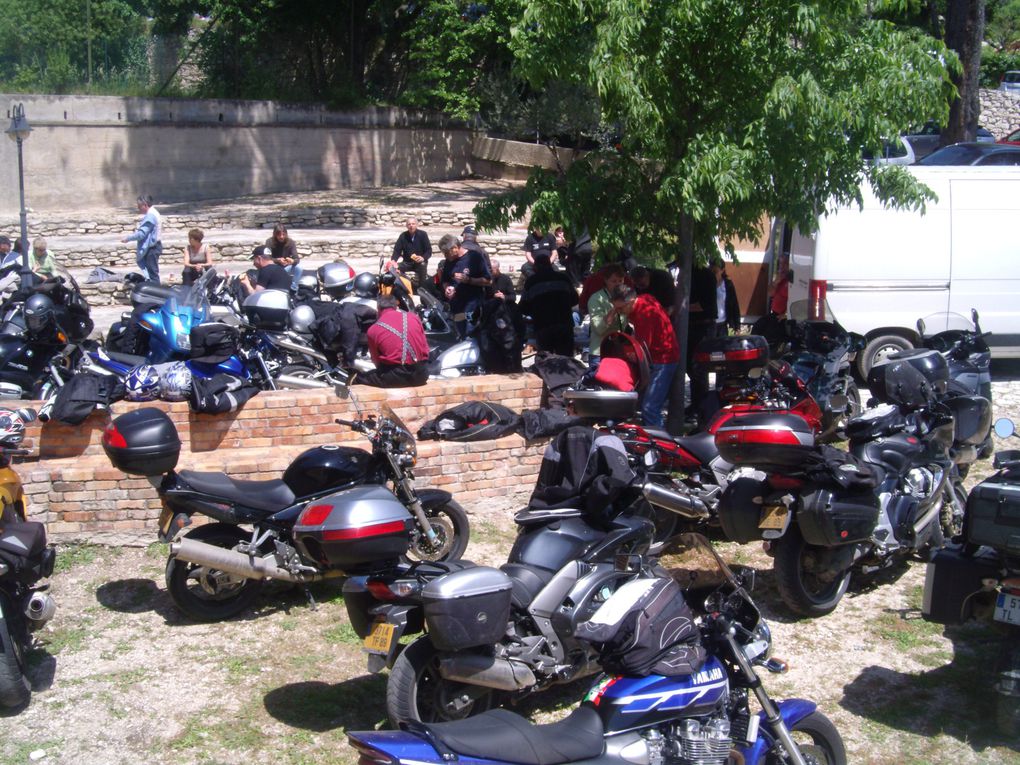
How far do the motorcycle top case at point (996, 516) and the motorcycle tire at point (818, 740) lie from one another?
1390 millimetres

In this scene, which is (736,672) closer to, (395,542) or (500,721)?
(500,721)

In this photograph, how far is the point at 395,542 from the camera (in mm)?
5098

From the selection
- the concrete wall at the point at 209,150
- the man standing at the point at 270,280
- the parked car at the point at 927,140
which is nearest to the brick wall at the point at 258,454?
the man standing at the point at 270,280

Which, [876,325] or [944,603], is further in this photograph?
[876,325]

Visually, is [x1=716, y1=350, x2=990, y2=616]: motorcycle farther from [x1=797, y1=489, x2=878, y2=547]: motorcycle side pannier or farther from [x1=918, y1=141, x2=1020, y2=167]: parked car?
[x1=918, y1=141, x2=1020, y2=167]: parked car

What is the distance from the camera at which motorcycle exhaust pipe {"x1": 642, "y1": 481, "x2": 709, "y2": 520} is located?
266 inches

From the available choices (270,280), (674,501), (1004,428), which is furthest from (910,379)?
(270,280)

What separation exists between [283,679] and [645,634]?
246cm

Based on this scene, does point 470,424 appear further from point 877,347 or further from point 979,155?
point 979,155

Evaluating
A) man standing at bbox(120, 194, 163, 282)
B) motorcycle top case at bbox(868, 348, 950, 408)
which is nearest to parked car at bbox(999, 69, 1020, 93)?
man standing at bbox(120, 194, 163, 282)

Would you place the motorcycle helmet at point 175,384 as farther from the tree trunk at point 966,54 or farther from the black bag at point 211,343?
the tree trunk at point 966,54

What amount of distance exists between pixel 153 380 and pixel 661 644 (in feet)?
17.9

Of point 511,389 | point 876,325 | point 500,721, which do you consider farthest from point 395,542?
point 876,325

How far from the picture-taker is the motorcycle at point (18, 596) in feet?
16.1
